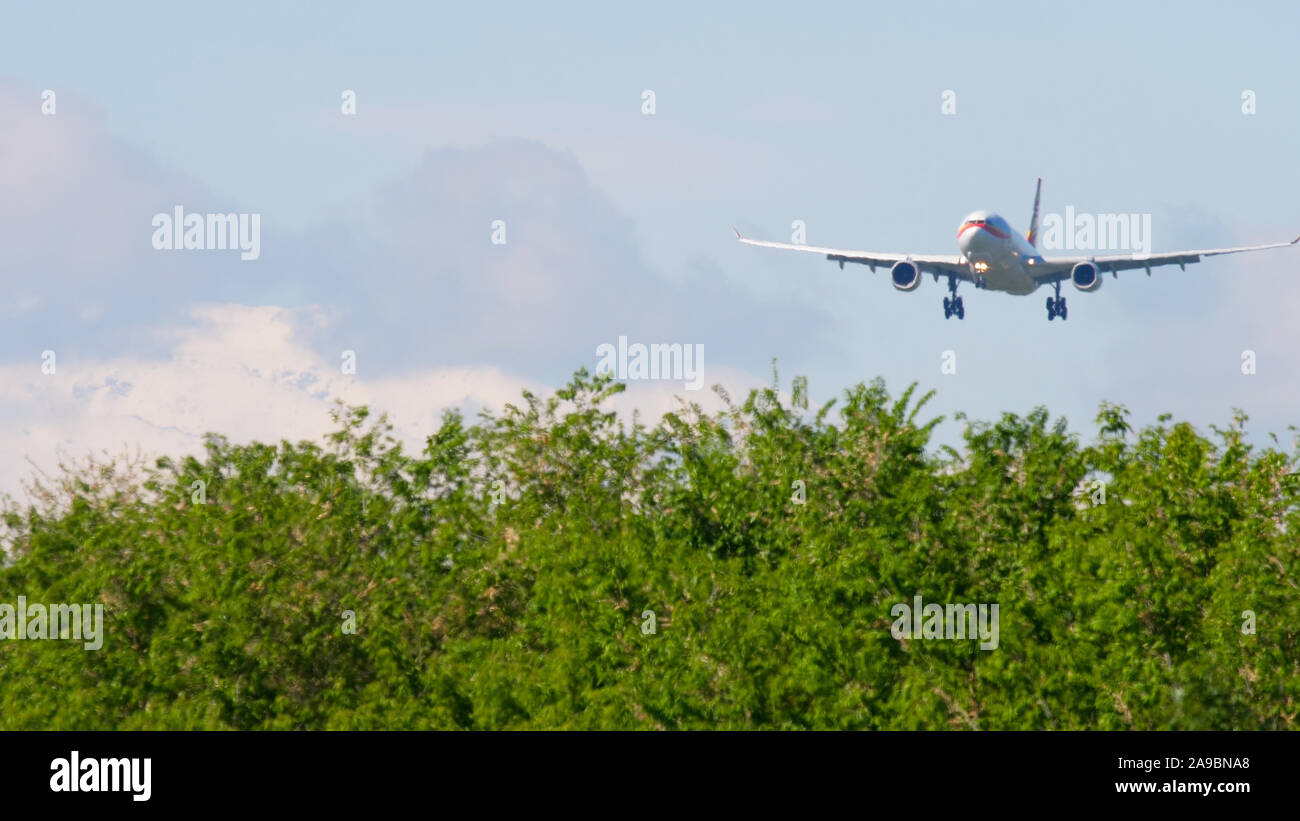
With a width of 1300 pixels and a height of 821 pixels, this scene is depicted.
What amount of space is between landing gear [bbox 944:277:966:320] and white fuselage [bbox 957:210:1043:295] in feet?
5.19

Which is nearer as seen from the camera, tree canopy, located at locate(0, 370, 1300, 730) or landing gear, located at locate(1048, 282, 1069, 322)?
tree canopy, located at locate(0, 370, 1300, 730)

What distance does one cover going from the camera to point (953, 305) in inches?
3494

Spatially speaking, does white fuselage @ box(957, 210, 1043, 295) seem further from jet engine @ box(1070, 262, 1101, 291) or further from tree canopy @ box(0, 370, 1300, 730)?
tree canopy @ box(0, 370, 1300, 730)

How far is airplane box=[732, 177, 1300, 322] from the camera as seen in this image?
8425 centimetres

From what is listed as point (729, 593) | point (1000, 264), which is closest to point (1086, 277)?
point (1000, 264)

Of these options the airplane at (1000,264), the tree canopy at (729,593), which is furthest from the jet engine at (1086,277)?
the tree canopy at (729,593)

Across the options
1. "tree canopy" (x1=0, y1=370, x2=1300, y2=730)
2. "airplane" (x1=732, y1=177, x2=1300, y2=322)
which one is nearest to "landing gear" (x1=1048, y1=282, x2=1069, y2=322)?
"airplane" (x1=732, y1=177, x2=1300, y2=322)

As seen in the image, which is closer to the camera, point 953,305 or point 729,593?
point 729,593

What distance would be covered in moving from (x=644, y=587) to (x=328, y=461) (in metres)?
19.6

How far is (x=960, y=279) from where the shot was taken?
8969 cm

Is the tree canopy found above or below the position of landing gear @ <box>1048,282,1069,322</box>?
below

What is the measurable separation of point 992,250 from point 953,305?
527 cm

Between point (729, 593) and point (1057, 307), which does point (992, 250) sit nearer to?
point (1057, 307)
